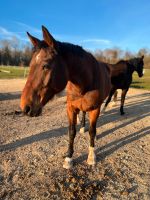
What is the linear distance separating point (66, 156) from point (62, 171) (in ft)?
1.46

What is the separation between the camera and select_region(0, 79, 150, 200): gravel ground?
3.09m

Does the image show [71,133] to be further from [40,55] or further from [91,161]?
[40,55]

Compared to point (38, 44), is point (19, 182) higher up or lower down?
lower down

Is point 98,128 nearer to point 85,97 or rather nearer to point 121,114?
point 121,114

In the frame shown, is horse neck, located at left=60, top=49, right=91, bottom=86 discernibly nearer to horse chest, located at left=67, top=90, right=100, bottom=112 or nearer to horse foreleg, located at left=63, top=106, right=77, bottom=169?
horse chest, located at left=67, top=90, right=100, bottom=112

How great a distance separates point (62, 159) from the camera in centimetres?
398

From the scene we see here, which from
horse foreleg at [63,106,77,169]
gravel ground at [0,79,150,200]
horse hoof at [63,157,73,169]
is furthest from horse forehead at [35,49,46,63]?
horse hoof at [63,157,73,169]

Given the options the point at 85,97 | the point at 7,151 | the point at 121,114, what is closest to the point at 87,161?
the point at 85,97

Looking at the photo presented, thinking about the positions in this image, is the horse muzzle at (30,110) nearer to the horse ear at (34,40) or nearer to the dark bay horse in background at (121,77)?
the horse ear at (34,40)

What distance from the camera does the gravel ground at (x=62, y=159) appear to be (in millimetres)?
3092

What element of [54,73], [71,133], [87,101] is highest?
[54,73]

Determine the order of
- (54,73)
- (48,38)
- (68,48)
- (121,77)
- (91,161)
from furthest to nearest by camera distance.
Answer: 1. (121,77)
2. (91,161)
3. (68,48)
4. (54,73)
5. (48,38)

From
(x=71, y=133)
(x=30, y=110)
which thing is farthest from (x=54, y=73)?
(x=71, y=133)

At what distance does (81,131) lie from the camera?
5.42m
